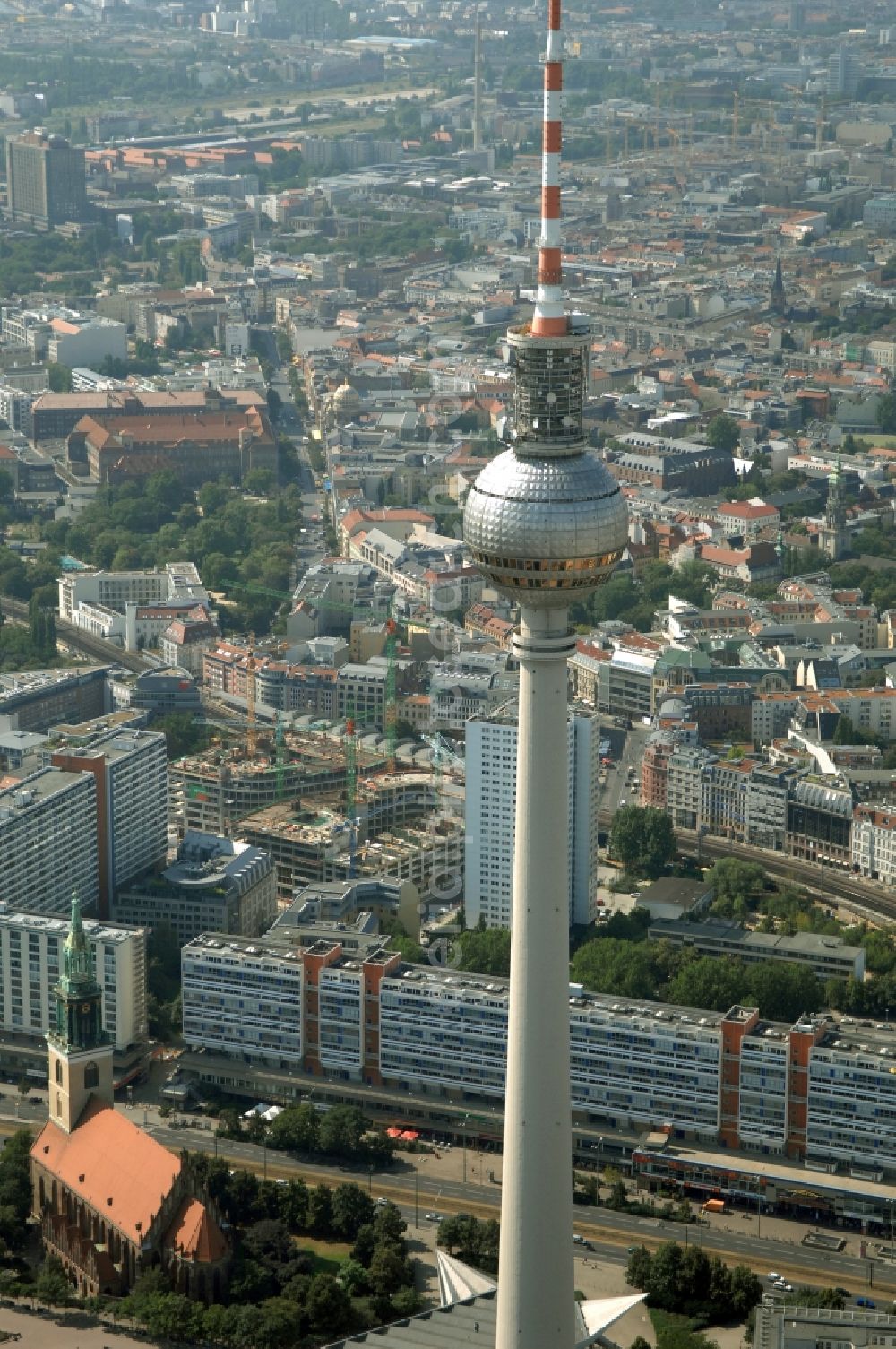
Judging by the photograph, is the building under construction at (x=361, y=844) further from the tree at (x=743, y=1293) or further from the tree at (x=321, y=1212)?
the tree at (x=743, y=1293)

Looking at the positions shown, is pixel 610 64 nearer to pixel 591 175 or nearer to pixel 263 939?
pixel 591 175

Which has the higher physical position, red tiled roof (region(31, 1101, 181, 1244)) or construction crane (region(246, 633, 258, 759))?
red tiled roof (region(31, 1101, 181, 1244))

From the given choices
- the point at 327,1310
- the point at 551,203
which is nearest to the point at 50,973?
the point at 327,1310

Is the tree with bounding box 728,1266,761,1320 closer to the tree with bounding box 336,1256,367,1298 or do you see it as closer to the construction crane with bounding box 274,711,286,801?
the tree with bounding box 336,1256,367,1298

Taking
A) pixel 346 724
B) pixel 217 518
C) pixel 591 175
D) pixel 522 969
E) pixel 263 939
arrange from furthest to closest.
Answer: pixel 591 175 → pixel 217 518 → pixel 346 724 → pixel 263 939 → pixel 522 969

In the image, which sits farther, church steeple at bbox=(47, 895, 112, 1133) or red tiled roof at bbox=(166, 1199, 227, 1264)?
church steeple at bbox=(47, 895, 112, 1133)

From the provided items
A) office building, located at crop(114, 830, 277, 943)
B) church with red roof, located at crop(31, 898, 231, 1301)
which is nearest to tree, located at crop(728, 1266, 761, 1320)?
church with red roof, located at crop(31, 898, 231, 1301)

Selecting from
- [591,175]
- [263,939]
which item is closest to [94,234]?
[591,175]
